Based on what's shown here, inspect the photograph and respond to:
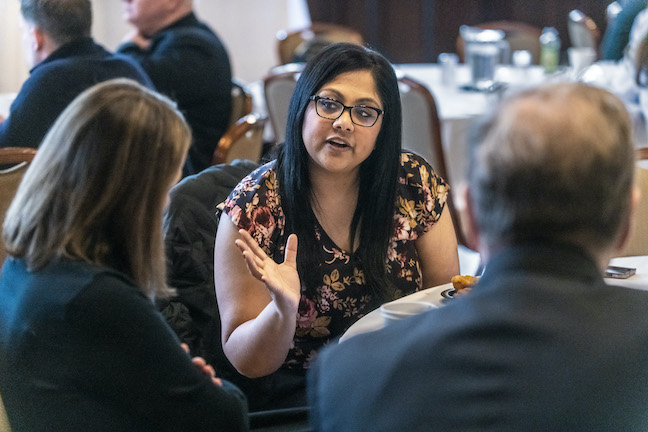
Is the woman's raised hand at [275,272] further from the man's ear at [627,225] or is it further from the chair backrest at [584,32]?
the chair backrest at [584,32]

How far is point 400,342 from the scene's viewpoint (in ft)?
3.02

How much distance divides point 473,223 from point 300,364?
105 centimetres

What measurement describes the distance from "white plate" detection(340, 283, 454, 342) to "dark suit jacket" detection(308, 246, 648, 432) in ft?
2.11

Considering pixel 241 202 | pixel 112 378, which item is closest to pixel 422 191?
pixel 241 202

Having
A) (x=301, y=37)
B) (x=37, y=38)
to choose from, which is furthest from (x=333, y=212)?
(x=301, y=37)

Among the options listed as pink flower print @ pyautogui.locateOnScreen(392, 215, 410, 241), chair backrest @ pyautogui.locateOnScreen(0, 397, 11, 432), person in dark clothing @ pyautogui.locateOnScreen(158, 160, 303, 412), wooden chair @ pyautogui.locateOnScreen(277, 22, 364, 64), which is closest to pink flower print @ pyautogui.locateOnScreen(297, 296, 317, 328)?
person in dark clothing @ pyautogui.locateOnScreen(158, 160, 303, 412)

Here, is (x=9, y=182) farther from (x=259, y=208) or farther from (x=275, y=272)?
(x=275, y=272)

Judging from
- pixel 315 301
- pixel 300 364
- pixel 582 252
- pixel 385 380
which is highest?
pixel 582 252

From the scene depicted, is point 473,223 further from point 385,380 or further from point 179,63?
point 179,63

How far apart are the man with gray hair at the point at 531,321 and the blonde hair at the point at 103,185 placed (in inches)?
18.7

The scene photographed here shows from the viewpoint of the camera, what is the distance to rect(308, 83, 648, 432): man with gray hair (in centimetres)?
87

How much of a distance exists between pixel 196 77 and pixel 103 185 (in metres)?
2.55

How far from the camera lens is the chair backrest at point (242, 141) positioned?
2.77 meters

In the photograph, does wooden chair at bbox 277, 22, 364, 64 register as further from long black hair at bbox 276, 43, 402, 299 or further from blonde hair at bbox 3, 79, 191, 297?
blonde hair at bbox 3, 79, 191, 297
